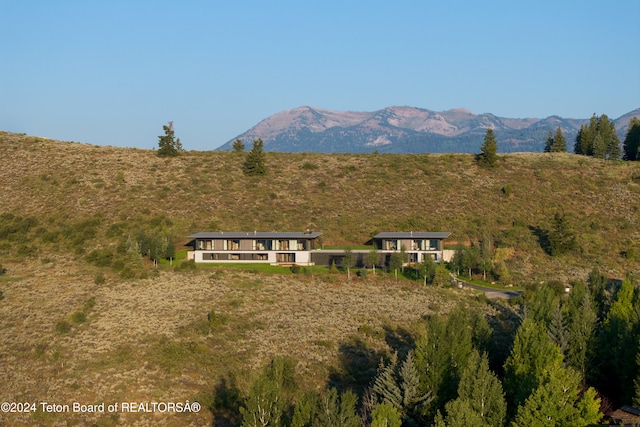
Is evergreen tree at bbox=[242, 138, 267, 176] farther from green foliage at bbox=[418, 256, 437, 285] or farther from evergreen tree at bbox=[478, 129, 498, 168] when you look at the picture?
green foliage at bbox=[418, 256, 437, 285]

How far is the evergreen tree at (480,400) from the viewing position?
3816 centimetres

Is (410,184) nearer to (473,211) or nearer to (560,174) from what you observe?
(473,211)

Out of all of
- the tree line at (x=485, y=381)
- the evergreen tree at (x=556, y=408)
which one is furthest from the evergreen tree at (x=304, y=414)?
the evergreen tree at (x=556, y=408)

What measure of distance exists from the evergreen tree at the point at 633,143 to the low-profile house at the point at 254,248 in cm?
8395

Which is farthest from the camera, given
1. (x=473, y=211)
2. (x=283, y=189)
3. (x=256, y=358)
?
(x=283, y=189)

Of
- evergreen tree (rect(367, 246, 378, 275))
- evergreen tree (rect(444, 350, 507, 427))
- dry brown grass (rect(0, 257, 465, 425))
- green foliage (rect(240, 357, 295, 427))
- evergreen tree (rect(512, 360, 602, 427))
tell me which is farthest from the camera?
evergreen tree (rect(367, 246, 378, 275))

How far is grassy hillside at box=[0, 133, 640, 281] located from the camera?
3748 inches

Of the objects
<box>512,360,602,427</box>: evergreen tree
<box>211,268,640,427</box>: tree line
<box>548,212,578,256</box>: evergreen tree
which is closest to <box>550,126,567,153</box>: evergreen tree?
<box>548,212,578,256</box>: evergreen tree

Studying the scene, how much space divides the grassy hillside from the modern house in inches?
315

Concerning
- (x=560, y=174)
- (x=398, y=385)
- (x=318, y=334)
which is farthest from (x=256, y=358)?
(x=560, y=174)

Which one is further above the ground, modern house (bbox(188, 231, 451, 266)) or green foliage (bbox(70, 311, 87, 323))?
modern house (bbox(188, 231, 451, 266))

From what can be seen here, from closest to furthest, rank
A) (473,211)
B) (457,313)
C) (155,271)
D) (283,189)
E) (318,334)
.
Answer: (457,313) → (318,334) → (155,271) → (473,211) → (283,189)

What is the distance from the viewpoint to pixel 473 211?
108m

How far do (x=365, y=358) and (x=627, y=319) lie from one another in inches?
870
